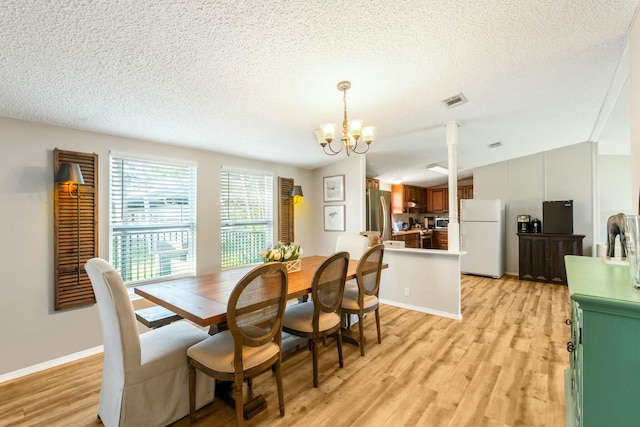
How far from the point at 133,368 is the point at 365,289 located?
1.87 meters

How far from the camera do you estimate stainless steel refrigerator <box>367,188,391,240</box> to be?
17.0 feet

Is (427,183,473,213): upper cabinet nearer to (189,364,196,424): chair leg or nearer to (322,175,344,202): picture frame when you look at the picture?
(322,175,344,202): picture frame

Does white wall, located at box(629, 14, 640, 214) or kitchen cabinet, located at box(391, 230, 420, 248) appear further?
kitchen cabinet, located at box(391, 230, 420, 248)

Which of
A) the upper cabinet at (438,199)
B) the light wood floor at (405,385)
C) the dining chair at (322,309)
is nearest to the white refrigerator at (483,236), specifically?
the upper cabinet at (438,199)

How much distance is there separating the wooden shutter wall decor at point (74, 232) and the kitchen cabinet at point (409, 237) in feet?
17.3

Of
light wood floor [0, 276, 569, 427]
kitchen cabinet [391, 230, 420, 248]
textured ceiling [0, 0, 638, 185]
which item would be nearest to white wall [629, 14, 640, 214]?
textured ceiling [0, 0, 638, 185]

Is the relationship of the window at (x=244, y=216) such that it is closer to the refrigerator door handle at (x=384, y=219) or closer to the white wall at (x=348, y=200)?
the white wall at (x=348, y=200)

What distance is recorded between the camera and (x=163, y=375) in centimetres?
181

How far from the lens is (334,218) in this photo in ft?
16.4

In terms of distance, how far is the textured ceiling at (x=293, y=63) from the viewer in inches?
60.6

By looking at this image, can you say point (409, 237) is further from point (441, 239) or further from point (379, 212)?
point (379, 212)

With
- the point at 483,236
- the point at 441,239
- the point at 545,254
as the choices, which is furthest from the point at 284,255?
the point at 441,239

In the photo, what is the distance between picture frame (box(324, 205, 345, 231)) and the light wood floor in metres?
2.00

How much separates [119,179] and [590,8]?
4.02 meters
